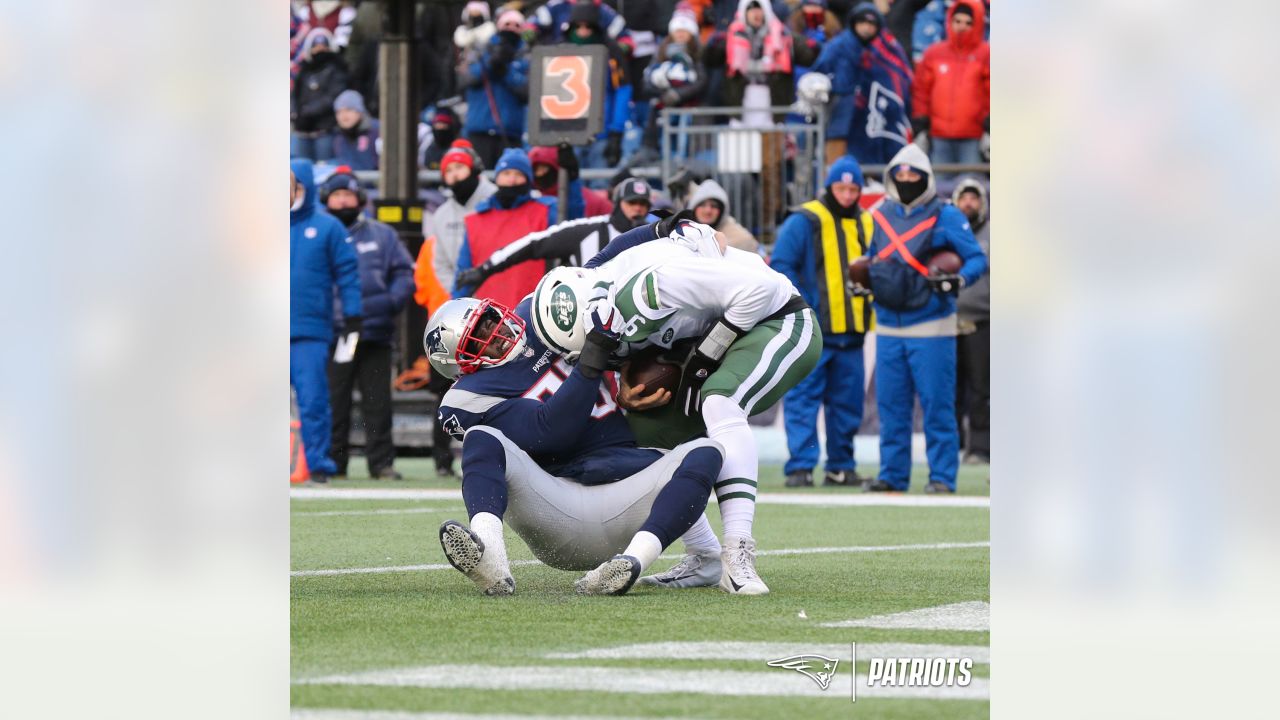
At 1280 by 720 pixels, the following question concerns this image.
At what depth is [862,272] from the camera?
39.1 ft

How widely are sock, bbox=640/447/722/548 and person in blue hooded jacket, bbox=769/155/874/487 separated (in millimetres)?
6285

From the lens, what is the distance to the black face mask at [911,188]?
11.9 m

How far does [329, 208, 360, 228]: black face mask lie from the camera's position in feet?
44.0

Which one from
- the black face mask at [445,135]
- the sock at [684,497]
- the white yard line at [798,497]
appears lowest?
the white yard line at [798,497]

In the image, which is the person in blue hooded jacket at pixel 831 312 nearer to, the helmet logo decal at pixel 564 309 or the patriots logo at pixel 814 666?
the helmet logo decal at pixel 564 309

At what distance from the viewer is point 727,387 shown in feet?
21.3

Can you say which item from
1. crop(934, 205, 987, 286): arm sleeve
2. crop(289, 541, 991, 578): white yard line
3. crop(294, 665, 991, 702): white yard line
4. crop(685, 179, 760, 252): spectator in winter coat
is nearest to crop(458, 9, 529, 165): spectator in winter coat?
crop(685, 179, 760, 252): spectator in winter coat

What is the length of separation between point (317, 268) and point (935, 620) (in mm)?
7644

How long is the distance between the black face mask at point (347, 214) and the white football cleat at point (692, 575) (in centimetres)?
711

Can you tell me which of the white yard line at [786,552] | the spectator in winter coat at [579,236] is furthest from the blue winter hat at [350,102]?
the white yard line at [786,552]
